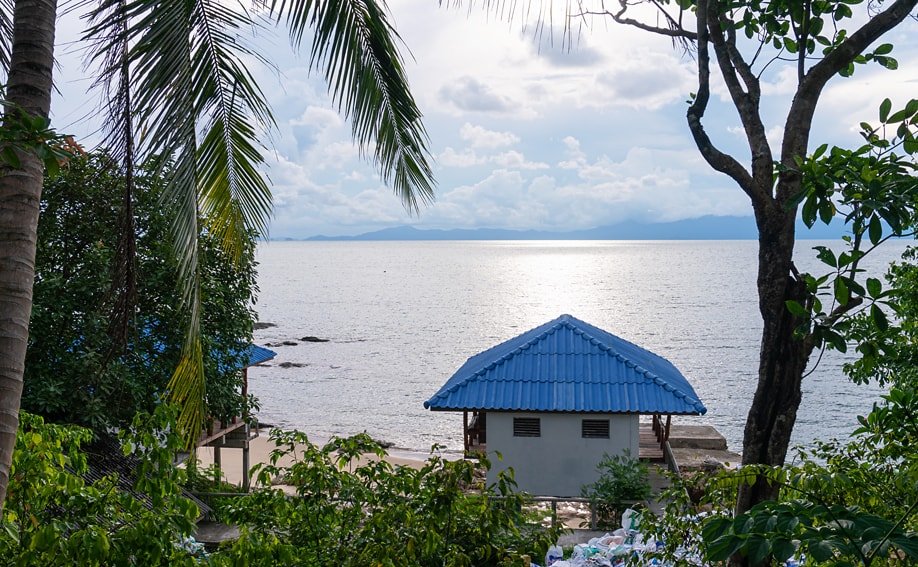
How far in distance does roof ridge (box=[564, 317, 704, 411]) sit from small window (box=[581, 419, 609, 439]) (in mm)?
1449

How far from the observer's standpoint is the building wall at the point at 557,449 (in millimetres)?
18812

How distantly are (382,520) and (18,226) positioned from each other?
109 inches

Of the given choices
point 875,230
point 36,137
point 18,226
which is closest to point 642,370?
point 875,230

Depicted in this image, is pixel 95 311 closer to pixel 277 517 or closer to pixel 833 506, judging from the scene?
pixel 277 517

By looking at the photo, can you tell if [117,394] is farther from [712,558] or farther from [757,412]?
[712,558]

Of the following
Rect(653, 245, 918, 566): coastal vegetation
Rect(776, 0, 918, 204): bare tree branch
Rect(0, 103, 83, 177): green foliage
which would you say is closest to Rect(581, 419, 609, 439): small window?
Rect(653, 245, 918, 566): coastal vegetation

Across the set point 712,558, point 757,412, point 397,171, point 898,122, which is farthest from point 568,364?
point 712,558

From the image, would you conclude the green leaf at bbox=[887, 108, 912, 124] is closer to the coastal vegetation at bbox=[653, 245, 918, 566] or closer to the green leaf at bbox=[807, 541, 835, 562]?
the coastal vegetation at bbox=[653, 245, 918, 566]

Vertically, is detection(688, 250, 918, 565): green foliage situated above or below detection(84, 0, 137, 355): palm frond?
below

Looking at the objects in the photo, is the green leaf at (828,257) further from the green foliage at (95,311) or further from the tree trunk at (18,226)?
the green foliage at (95,311)

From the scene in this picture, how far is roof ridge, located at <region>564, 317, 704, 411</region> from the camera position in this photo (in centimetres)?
1797

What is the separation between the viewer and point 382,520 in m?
5.18

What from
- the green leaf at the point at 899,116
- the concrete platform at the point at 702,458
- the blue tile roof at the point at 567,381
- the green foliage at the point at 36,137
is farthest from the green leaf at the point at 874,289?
the concrete platform at the point at 702,458

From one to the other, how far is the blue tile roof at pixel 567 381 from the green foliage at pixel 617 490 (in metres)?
1.33
